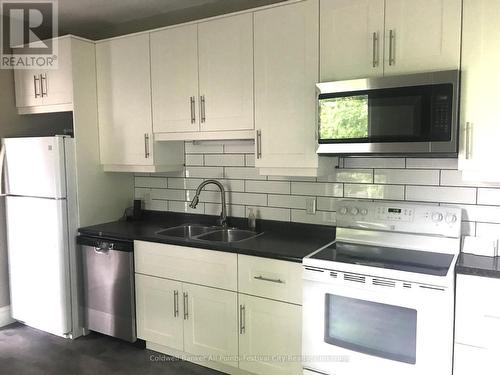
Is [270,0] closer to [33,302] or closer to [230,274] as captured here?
[230,274]

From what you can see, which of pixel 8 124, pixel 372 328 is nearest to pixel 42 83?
pixel 8 124

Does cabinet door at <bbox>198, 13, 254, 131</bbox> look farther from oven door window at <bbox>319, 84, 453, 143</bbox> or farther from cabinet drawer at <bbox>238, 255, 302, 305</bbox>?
cabinet drawer at <bbox>238, 255, 302, 305</bbox>

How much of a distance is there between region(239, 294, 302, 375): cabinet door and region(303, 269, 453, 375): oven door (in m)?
0.10

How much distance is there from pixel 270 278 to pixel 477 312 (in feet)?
3.43

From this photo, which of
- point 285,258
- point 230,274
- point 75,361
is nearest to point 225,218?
point 230,274

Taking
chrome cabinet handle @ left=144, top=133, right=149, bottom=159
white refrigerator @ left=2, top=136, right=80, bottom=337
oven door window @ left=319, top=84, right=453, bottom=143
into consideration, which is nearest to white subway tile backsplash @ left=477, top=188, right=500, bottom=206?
oven door window @ left=319, top=84, right=453, bottom=143

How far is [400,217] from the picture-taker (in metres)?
2.47

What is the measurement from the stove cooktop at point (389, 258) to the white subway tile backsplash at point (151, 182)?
163 cm

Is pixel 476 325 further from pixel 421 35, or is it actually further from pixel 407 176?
pixel 421 35

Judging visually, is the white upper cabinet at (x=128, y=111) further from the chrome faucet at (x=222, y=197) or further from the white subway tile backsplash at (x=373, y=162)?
the white subway tile backsplash at (x=373, y=162)

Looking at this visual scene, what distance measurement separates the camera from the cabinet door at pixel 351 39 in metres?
2.28

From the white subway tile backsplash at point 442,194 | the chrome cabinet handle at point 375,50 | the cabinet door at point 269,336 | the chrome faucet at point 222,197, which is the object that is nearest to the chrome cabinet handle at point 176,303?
the cabinet door at point 269,336

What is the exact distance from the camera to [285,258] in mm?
2371

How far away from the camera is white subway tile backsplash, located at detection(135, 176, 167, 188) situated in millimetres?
3555
